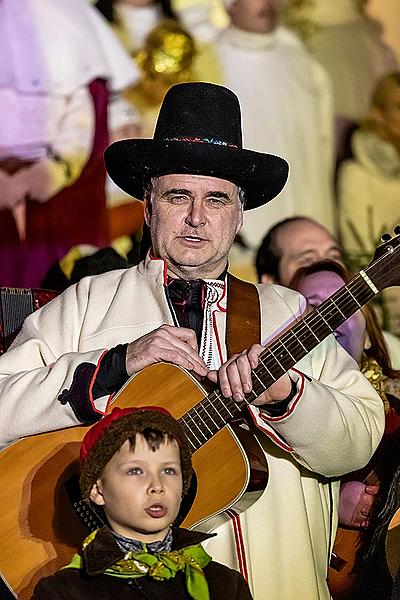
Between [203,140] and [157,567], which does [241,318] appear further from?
[157,567]

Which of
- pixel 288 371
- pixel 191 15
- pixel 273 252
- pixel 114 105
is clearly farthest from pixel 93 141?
pixel 288 371

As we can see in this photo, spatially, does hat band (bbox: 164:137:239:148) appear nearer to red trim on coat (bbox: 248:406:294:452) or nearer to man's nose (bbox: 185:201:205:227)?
man's nose (bbox: 185:201:205:227)

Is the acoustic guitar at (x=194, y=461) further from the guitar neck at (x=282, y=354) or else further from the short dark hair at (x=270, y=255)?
the short dark hair at (x=270, y=255)

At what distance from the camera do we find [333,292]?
5.32 metres

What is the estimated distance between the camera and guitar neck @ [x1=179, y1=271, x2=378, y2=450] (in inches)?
163

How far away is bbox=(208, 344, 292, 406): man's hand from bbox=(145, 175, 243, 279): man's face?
37cm

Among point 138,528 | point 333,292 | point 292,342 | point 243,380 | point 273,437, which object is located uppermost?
point 333,292

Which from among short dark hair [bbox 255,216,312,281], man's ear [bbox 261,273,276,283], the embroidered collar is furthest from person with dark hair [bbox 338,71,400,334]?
the embroidered collar

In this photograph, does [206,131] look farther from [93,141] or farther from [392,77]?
[392,77]

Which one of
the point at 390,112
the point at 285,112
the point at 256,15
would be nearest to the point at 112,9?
the point at 256,15

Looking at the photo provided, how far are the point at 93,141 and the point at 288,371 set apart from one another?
3.59m

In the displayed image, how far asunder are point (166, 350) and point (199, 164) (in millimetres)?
603

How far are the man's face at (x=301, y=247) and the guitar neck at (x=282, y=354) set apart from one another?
1785 mm

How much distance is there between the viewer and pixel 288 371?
4168 millimetres
